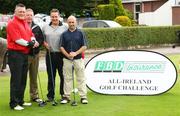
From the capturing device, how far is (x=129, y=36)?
3381cm

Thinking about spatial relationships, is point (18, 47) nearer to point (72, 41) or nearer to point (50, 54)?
point (50, 54)

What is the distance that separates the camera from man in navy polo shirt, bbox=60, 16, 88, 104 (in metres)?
11.4

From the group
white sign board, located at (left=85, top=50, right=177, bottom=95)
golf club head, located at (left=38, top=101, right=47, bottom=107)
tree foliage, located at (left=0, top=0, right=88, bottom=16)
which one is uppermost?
tree foliage, located at (left=0, top=0, right=88, bottom=16)

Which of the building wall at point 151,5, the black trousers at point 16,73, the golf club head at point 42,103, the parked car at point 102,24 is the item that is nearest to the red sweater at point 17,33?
the black trousers at point 16,73

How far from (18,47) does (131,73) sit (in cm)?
321

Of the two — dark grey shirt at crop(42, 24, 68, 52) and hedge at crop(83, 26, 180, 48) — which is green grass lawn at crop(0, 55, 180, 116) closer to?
dark grey shirt at crop(42, 24, 68, 52)

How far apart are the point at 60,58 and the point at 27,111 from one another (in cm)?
147

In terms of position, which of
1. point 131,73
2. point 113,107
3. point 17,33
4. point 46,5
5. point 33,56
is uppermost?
point 46,5

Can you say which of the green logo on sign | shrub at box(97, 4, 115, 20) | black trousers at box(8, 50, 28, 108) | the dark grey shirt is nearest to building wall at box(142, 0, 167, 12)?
shrub at box(97, 4, 115, 20)

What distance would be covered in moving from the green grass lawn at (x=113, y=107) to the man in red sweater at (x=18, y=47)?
1.41 ft

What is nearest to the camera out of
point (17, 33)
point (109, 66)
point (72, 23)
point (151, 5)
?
point (17, 33)

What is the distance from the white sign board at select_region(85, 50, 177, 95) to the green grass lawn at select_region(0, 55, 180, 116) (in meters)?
0.28

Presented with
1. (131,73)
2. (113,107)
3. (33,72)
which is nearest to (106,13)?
(131,73)

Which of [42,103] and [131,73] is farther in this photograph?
[131,73]
